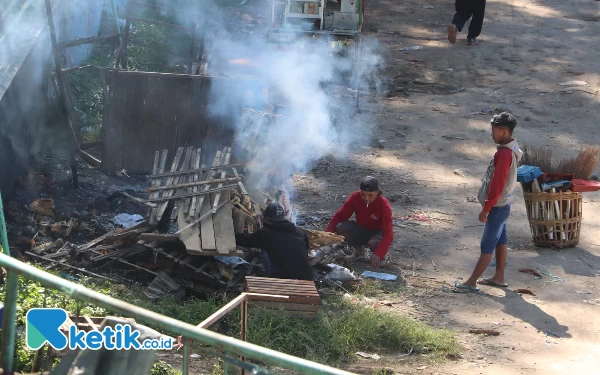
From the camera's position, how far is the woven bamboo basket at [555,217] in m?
7.81

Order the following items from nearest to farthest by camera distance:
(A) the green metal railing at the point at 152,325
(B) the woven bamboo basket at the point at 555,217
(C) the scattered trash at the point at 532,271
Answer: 1. (A) the green metal railing at the point at 152,325
2. (C) the scattered trash at the point at 532,271
3. (B) the woven bamboo basket at the point at 555,217

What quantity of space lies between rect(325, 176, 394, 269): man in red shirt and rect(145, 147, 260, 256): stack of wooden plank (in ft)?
3.19

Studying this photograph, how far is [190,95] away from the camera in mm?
9039

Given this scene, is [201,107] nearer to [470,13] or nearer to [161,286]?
[161,286]

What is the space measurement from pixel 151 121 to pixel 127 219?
1.70 metres

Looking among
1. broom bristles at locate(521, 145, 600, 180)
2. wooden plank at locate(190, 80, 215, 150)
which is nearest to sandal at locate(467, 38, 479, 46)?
broom bristles at locate(521, 145, 600, 180)

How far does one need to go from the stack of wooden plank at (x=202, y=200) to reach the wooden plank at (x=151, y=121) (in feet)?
1.72

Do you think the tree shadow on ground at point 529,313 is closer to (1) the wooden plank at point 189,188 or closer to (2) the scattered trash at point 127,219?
(1) the wooden plank at point 189,188

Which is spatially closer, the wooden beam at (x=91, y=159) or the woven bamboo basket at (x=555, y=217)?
the woven bamboo basket at (x=555, y=217)

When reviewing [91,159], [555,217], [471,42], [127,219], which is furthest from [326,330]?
[471,42]

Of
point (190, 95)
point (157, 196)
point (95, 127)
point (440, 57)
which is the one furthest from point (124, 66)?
point (440, 57)

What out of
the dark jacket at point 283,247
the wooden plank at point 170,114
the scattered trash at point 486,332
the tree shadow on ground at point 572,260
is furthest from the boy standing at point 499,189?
the wooden plank at point 170,114

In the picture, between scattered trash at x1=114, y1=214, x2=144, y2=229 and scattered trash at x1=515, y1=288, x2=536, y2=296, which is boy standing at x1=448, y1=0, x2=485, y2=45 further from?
scattered trash at x1=114, y1=214, x2=144, y2=229

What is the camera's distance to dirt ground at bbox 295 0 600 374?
6.29m
